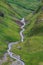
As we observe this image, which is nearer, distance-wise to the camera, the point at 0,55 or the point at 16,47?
the point at 0,55

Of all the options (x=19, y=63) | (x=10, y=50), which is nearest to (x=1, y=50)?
(x=10, y=50)

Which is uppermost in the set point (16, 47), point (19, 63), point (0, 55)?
point (16, 47)

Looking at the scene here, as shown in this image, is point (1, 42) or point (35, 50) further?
point (1, 42)

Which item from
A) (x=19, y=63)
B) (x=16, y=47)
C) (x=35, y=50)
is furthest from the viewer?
(x=16, y=47)

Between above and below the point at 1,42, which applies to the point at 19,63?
below

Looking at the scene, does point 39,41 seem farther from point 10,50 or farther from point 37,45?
point 10,50

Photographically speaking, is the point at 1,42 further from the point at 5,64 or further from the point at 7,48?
the point at 5,64

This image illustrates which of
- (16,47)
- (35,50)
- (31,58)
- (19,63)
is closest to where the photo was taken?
(19,63)

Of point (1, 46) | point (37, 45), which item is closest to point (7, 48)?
point (1, 46)

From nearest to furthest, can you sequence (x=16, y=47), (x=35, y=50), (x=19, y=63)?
(x=19, y=63)
(x=35, y=50)
(x=16, y=47)
